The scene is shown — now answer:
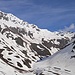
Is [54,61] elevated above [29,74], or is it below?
above

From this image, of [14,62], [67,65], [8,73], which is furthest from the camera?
[14,62]

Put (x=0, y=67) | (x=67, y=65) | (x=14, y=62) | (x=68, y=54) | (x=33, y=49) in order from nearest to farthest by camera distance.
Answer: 1. (x=0, y=67)
2. (x=67, y=65)
3. (x=68, y=54)
4. (x=14, y=62)
5. (x=33, y=49)

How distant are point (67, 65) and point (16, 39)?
109 m

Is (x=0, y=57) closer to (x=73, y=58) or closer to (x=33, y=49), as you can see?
(x=73, y=58)

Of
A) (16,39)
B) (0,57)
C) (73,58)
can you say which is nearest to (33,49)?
(16,39)

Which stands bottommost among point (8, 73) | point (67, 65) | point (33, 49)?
point (8, 73)

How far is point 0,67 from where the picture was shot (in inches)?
3214

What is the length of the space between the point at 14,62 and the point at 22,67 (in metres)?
4.20

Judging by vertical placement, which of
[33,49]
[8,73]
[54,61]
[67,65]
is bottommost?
[8,73]

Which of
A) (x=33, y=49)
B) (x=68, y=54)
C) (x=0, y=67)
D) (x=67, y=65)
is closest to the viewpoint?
(x=0, y=67)

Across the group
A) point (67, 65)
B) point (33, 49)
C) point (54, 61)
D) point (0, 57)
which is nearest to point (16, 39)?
point (33, 49)

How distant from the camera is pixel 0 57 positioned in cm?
10831

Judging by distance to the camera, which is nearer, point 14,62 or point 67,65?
point 67,65

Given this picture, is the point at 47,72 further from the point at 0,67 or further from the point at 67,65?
the point at 0,67
